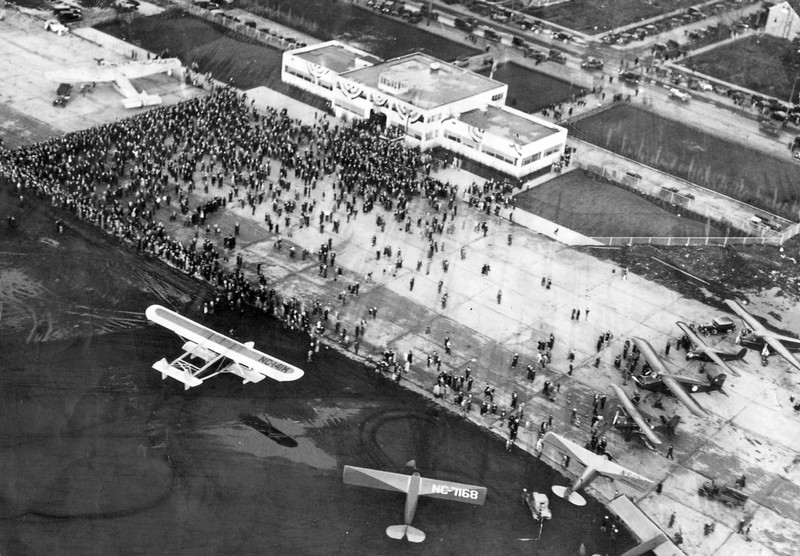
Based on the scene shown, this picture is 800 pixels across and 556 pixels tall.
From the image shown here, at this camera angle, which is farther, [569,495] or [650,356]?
[650,356]

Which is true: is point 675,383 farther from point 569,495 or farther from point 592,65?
point 592,65

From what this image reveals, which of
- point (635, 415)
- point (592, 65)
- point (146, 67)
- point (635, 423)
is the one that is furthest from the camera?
point (592, 65)

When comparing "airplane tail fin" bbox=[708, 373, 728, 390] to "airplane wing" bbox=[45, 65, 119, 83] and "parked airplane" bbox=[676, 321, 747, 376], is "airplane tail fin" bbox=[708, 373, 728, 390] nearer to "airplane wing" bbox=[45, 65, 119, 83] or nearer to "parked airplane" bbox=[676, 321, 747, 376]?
"parked airplane" bbox=[676, 321, 747, 376]

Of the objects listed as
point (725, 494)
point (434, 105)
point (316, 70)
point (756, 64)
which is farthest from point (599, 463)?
point (756, 64)

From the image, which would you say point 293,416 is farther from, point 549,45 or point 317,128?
point 549,45

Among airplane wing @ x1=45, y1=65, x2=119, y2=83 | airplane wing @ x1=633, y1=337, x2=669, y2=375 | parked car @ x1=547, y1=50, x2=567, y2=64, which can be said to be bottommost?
airplane wing @ x1=633, y1=337, x2=669, y2=375

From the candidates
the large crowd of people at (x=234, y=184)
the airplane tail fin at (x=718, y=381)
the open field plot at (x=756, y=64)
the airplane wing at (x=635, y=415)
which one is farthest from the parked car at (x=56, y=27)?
the airplane tail fin at (x=718, y=381)

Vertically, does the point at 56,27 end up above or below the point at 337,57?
below

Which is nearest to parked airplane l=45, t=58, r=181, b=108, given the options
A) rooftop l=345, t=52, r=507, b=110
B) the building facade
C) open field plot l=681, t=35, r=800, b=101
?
rooftop l=345, t=52, r=507, b=110
